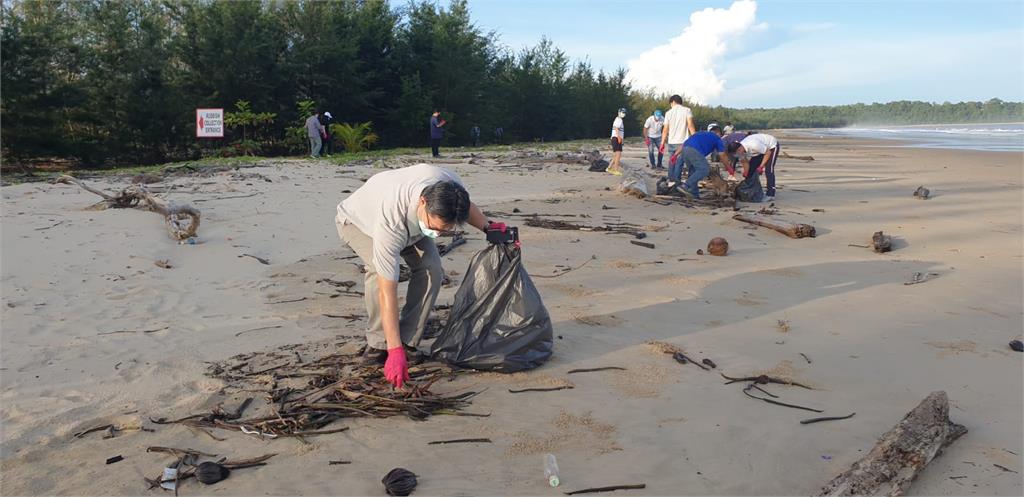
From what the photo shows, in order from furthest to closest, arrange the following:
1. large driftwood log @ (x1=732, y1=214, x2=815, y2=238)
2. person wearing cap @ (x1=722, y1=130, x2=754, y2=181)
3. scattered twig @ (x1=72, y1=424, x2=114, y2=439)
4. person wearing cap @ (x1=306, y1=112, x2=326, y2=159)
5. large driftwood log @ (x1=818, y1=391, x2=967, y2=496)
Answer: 1. person wearing cap @ (x1=306, y1=112, x2=326, y2=159)
2. person wearing cap @ (x1=722, y1=130, x2=754, y2=181)
3. large driftwood log @ (x1=732, y1=214, x2=815, y2=238)
4. scattered twig @ (x1=72, y1=424, x2=114, y2=439)
5. large driftwood log @ (x1=818, y1=391, x2=967, y2=496)

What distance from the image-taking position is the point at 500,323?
3.69m

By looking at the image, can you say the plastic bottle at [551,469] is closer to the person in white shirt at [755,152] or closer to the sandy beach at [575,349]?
the sandy beach at [575,349]

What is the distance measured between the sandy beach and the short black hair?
0.96 m

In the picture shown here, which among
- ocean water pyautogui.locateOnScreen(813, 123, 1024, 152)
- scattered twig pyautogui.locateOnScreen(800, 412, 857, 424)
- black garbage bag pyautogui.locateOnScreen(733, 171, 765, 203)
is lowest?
scattered twig pyautogui.locateOnScreen(800, 412, 857, 424)

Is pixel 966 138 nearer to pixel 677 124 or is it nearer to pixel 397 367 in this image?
pixel 677 124

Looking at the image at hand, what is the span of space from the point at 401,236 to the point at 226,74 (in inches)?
756

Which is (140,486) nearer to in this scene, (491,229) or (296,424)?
(296,424)

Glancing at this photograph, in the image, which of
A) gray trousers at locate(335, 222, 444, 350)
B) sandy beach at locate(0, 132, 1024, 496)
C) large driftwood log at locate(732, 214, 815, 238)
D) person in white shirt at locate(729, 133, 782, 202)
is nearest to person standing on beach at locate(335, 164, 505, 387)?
gray trousers at locate(335, 222, 444, 350)

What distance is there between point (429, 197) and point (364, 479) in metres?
1.24

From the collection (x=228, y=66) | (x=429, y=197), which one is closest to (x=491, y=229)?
(x=429, y=197)

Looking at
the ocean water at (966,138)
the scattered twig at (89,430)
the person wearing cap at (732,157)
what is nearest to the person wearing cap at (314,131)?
the person wearing cap at (732,157)

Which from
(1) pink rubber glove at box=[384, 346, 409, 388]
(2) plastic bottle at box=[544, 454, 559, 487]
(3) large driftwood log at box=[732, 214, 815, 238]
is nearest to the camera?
(2) plastic bottle at box=[544, 454, 559, 487]

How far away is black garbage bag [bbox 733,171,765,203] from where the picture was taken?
10555mm

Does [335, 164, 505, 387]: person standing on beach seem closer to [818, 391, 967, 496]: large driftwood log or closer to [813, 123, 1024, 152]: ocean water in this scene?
Answer: [818, 391, 967, 496]: large driftwood log
